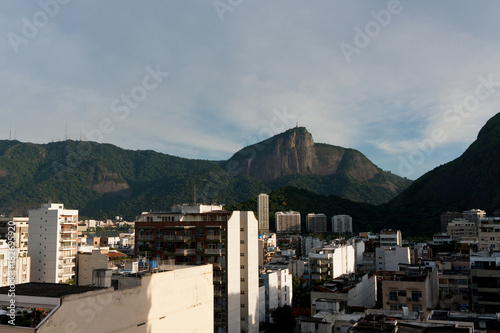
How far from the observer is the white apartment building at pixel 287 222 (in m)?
184

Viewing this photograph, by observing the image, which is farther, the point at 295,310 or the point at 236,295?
the point at 295,310

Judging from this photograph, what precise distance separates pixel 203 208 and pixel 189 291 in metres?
24.4

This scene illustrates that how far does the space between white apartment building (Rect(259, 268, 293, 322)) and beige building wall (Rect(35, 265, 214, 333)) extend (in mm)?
25654

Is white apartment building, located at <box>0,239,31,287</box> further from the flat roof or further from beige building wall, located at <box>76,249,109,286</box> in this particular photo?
the flat roof

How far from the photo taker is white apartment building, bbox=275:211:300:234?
603 ft

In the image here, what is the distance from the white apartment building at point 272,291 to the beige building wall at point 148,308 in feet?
84.2

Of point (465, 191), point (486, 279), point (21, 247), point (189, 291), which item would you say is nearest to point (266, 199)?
point (465, 191)

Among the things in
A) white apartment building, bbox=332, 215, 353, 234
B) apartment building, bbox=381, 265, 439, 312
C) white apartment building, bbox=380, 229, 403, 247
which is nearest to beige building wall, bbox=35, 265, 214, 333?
apartment building, bbox=381, 265, 439, 312

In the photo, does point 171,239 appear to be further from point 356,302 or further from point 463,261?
point 463,261

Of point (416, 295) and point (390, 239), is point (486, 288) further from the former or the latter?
point (390, 239)

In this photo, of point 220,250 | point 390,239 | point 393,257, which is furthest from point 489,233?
point 220,250

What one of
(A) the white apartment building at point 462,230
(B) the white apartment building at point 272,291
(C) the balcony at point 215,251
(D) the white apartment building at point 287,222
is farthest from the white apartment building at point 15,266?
(D) the white apartment building at point 287,222

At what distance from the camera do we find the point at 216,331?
119 ft

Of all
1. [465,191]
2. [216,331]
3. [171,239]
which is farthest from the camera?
[465,191]
